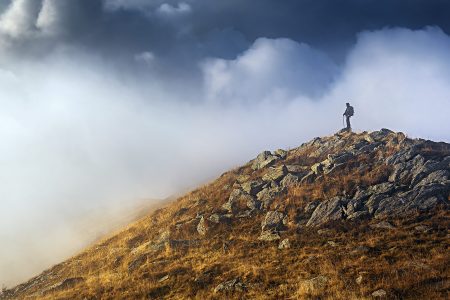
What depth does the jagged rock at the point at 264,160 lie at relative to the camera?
49.1m

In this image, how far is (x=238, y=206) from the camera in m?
38.5

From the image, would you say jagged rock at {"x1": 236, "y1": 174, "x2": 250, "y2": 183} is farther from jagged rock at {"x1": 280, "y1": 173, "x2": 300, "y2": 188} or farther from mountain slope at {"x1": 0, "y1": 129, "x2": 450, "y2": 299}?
jagged rock at {"x1": 280, "y1": 173, "x2": 300, "y2": 188}

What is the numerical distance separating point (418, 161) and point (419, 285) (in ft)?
69.2

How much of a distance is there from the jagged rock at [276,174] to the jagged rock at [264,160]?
4078mm

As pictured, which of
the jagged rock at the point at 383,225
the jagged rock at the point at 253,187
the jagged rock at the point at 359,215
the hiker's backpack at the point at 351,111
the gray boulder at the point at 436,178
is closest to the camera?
the jagged rock at the point at 383,225

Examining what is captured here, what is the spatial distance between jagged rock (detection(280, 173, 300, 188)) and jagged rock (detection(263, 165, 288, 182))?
1.16 m

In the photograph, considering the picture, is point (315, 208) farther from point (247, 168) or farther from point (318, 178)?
point (247, 168)

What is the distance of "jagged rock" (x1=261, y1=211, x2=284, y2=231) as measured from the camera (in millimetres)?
32312

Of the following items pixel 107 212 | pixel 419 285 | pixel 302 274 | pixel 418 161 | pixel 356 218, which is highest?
pixel 107 212

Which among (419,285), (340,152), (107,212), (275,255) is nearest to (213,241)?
(275,255)

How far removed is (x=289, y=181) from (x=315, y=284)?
66.1ft

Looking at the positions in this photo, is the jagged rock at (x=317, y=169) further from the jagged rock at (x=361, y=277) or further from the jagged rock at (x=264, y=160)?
the jagged rock at (x=361, y=277)

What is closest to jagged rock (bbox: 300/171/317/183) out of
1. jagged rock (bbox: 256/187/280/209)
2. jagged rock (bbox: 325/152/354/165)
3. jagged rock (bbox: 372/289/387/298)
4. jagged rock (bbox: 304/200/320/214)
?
jagged rock (bbox: 325/152/354/165)

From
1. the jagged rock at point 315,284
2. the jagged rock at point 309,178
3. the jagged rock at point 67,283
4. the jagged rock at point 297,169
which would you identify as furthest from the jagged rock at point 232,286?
the jagged rock at point 297,169
